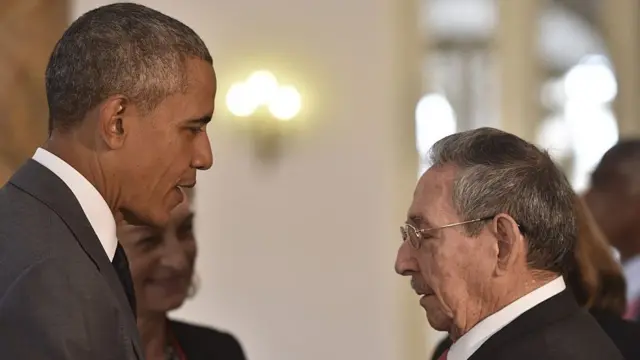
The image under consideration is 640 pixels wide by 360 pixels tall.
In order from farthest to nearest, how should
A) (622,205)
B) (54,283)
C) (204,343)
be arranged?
(622,205), (204,343), (54,283)

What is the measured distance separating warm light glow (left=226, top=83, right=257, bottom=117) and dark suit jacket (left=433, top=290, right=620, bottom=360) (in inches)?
189

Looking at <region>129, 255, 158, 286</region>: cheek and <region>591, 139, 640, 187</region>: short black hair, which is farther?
<region>591, 139, 640, 187</region>: short black hair

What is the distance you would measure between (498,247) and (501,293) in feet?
0.32

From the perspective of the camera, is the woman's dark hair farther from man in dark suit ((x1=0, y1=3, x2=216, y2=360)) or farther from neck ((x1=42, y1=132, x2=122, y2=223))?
neck ((x1=42, y1=132, x2=122, y2=223))

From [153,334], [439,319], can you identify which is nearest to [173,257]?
[153,334]

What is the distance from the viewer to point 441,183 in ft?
8.16

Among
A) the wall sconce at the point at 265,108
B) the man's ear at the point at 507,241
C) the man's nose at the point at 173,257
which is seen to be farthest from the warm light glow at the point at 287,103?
the man's ear at the point at 507,241

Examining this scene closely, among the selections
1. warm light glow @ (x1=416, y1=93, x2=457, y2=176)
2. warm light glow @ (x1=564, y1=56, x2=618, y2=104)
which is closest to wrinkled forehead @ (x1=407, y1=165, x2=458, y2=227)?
warm light glow @ (x1=416, y1=93, x2=457, y2=176)

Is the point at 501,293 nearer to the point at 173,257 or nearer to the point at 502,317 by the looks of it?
the point at 502,317

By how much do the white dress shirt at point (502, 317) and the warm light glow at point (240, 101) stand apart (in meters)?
4.73

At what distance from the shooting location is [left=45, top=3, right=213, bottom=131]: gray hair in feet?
6.89

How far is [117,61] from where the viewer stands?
6.89 feet

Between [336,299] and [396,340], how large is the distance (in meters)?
0.46

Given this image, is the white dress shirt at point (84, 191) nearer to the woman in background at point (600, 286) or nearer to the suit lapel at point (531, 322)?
the suit lapel at point (531, 322)
